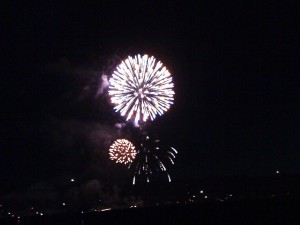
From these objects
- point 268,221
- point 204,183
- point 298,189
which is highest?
point 204,183

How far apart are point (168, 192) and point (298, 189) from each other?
41.2m

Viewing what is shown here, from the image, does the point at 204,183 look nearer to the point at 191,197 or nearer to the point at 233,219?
the point at 191,197

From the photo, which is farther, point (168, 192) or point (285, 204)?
point (168, 192)

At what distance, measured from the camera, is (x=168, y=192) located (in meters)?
137

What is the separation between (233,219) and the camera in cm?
5544

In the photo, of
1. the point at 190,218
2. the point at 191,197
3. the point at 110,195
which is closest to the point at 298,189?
the point at 191,197

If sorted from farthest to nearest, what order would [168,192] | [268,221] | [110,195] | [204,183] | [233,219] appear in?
1. [204,183]
2. [168,192]
3. [110,195]
4. [233,219]
5. [268,221]

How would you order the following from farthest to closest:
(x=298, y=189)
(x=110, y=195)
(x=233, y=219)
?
1. (x=110, y=195)
2. (x=298, y=189)
3. (x=233, y=219)

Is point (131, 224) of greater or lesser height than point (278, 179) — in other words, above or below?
below

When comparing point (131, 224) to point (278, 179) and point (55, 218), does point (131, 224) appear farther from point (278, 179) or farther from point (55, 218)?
point (278, 179)

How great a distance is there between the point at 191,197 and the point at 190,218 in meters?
73.3

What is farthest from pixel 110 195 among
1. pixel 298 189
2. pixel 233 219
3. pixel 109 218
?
pixel 233 219

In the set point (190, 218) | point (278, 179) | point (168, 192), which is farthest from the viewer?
point (168, 192)

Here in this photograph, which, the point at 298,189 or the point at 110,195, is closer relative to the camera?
the point at 298,189
